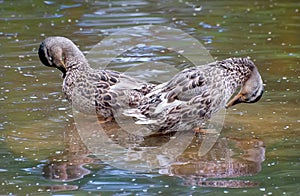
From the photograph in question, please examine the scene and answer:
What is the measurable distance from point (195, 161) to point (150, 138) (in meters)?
0.86

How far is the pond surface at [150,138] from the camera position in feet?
21.0

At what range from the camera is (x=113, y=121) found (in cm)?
830

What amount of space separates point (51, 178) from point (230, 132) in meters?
2.02

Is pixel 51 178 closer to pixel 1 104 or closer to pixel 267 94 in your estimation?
pixel 1 104

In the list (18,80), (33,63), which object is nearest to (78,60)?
(18,80)

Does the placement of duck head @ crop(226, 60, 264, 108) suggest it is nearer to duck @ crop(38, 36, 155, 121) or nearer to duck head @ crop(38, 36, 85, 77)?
duck @ crop(38, 36, 155, 121)

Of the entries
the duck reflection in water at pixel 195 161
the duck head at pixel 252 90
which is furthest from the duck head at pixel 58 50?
the duck head at pixel 252 90

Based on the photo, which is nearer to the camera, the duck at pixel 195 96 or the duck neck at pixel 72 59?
the duck at pixel 195 96

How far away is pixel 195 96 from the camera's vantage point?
7516 mm

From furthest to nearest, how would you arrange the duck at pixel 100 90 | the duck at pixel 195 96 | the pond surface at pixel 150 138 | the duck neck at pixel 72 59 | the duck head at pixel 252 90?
the duck neck at pixel 72 59
the duck at pixel 100 90
the duck head at pixel 252 90
the duck at pixel 195 96
the pond surface at pixel 150 138

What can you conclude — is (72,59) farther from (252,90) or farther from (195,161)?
(195,161)

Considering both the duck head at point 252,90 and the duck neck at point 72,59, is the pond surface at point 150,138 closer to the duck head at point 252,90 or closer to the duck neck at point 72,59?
the duck head at point 252,90

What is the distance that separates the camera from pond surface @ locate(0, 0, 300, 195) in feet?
21.0

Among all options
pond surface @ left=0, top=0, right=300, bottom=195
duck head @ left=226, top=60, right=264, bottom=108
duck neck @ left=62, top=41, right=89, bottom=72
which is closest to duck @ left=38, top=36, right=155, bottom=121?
duck neck @ left=62, top=41, right=89, bottom=72
